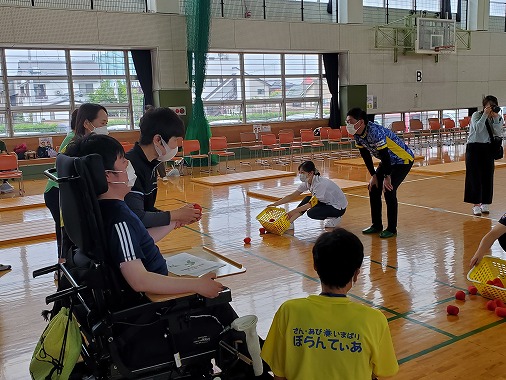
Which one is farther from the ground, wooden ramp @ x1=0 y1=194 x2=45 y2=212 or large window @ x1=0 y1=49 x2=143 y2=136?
large window @ x1=0 y1=49 x2=143 y2=136

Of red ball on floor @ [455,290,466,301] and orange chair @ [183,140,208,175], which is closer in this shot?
red ball on floor @ [455,290,466,301]

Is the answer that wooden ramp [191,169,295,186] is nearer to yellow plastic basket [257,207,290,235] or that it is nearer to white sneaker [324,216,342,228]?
yellow plastic basket [257,207,290,235]

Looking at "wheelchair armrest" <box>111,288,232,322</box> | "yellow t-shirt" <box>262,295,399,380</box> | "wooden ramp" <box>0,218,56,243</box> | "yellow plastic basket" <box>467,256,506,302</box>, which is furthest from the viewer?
"wooden ramp" <box>0,218,56,243</box>

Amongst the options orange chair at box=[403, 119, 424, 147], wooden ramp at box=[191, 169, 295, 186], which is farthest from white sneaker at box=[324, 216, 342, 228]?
orange chair at box=[403, 119, 424, 147]

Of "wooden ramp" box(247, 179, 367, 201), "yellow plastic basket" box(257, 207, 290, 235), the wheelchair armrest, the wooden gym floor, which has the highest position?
the wheelchair armrest

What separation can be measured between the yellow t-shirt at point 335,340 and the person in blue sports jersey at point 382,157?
3.70 meters

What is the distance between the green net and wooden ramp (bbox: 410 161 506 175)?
4.67m

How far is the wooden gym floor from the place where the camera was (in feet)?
9.73

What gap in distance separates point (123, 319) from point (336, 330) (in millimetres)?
853

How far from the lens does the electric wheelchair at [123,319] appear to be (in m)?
2.00

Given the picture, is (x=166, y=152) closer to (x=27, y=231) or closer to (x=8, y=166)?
(x=27, y=231)

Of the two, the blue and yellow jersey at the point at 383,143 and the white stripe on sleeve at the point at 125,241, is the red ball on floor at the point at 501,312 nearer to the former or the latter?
the blue and yellow jersey at the point at 383,143

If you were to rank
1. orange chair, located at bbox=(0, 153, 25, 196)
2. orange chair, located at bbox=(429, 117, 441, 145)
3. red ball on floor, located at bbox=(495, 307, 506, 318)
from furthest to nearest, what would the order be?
orange chair, located at bbox=(429, 117, 441, 145) → orange chair, located at bbox=(0, 153, 25, 196) → red ball on floor, located at bbox=(495, 307, 506, 318)

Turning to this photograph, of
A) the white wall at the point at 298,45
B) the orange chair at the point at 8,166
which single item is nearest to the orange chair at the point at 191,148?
the white wall at the point at 298,45
